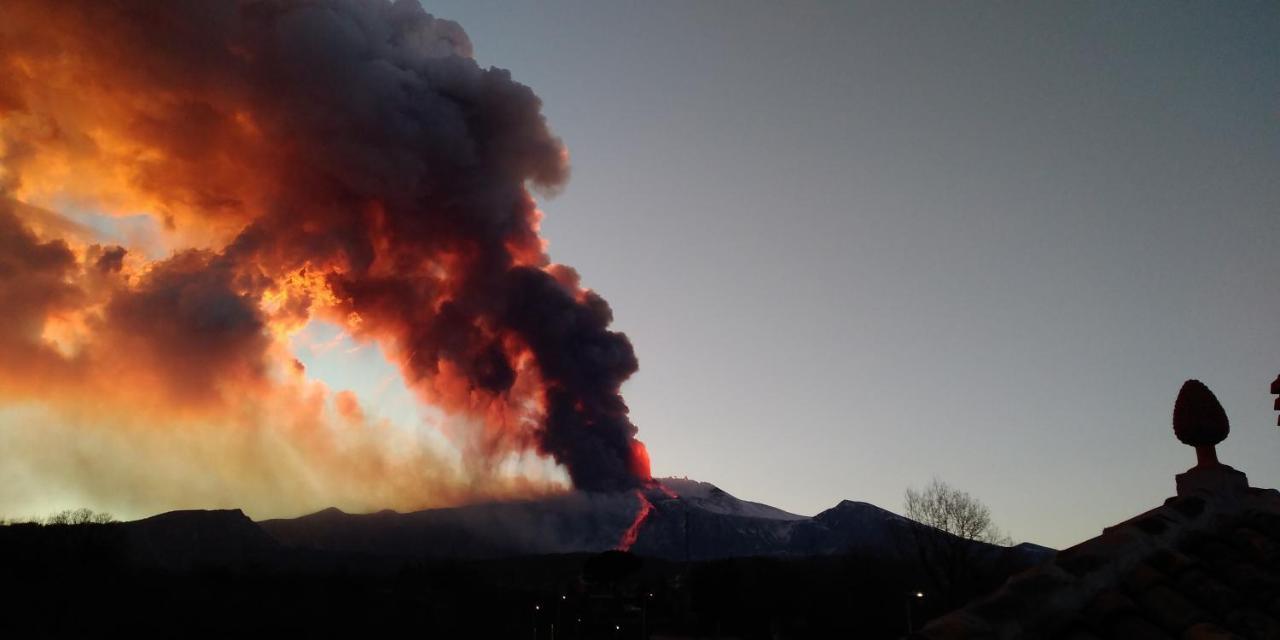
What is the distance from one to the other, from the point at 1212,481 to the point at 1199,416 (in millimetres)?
529

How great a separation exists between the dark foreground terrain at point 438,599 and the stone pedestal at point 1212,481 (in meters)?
50.2

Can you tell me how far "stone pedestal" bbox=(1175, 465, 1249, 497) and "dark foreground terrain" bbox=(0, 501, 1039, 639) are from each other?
5016cm

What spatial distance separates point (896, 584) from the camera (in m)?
82.8

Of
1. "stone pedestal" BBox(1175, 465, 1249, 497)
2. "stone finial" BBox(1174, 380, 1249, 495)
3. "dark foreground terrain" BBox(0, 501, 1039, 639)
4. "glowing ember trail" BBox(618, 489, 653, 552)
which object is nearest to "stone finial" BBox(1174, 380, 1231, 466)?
"stone finial" BBox(1174, 380, 1249, 495)

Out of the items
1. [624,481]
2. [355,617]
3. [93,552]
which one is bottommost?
[355,617]

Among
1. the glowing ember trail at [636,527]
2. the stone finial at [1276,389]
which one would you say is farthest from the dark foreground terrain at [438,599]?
the glowing ember trail at [636,527]

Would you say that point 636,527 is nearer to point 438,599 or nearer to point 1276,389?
point 438,599

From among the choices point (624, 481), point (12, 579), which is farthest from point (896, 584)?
point (12, 579)

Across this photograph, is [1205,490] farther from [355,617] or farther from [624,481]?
[624,481]

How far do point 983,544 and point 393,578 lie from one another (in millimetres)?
77913

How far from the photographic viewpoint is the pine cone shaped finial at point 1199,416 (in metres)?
4.83

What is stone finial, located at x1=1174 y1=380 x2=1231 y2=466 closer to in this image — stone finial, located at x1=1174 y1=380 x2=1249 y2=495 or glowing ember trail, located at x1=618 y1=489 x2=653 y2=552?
stone finial, located at x1=1174 y1=380 x2=1249 y2=495

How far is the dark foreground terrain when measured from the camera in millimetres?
64312

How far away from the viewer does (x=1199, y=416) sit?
4.86 meters
